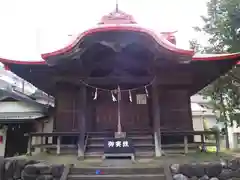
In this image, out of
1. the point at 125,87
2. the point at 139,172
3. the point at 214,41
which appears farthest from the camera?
the point at 214,41

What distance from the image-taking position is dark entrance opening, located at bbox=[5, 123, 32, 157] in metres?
14.5

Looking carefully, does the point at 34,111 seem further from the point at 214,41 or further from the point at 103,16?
the point at 214,41

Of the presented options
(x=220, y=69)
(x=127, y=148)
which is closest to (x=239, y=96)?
(x=220, y=69)

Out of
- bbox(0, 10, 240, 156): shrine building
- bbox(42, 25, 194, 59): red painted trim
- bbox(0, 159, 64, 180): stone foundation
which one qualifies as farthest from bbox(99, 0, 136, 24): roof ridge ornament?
bbox(0, 159, 64, 180): stone foundation

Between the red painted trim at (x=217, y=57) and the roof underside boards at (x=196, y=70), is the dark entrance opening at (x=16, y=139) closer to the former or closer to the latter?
the roof underside boards at (x=196, y=70)

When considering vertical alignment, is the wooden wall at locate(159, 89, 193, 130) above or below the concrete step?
above

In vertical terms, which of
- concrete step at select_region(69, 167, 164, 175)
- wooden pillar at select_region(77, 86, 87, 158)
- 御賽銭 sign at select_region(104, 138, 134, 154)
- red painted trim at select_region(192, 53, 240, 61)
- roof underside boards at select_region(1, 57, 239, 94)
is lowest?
concrete step at select_region(69, 167, 164, 175)

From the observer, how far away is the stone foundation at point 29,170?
6.23m

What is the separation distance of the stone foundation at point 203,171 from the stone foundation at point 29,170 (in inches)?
110

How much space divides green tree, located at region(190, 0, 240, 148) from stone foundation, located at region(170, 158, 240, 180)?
632 cm

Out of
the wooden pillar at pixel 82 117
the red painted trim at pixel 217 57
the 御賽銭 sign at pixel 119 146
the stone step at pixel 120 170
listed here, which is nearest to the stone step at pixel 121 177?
the stone step at pixel 120 170

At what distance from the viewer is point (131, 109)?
9.71m

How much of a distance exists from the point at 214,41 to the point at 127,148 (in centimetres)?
995

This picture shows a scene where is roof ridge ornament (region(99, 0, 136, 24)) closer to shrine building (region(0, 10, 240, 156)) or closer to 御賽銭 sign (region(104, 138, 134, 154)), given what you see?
shrine building (region(0, 10, 240, 156))
